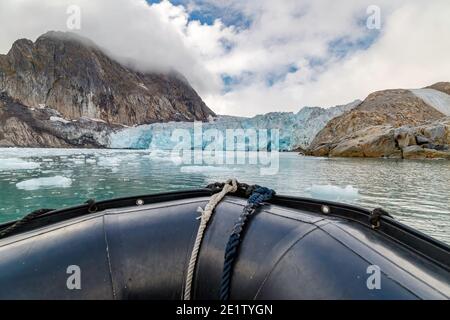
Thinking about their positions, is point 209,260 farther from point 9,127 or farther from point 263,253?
point 9,127

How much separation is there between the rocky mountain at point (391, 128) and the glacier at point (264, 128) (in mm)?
10810

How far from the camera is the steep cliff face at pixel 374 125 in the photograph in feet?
128

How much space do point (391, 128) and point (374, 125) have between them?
1286cm

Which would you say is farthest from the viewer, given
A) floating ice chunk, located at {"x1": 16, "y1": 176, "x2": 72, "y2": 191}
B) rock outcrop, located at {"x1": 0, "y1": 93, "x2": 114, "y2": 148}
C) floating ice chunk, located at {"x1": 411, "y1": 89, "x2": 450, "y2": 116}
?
rock outcrop, located at {"x1": 0, "y1": 93, "x2": 114, "y2": 148}

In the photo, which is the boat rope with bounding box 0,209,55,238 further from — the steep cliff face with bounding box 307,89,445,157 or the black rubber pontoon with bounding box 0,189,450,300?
the steep cliff face with bounding box 307,89,445,157

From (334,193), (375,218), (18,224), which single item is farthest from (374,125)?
(18,224)

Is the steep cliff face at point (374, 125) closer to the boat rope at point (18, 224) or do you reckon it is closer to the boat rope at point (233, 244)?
the boat rope at point (233, 244)

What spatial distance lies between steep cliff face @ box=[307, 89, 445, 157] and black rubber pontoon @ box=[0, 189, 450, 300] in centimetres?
4076

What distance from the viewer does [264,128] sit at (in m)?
88.7

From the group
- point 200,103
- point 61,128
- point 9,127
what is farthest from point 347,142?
point 200,103

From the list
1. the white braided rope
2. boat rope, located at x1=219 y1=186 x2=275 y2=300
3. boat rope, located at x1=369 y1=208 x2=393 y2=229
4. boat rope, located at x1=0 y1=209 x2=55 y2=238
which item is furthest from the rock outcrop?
boat rope, located at x1=369 y1=208 x2=393 y2=229

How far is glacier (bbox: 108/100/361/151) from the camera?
2904 inches
